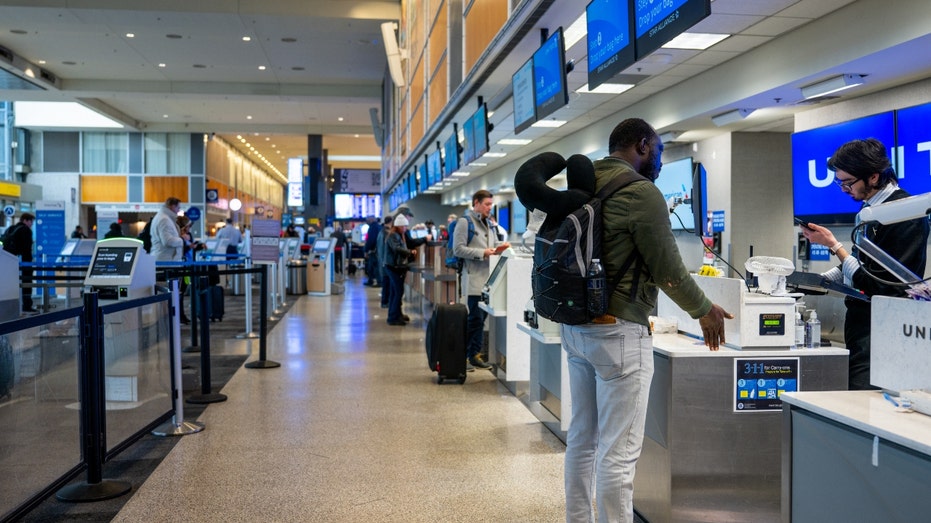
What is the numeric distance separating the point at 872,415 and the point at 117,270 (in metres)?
4.61

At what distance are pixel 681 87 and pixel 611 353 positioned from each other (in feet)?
22.7

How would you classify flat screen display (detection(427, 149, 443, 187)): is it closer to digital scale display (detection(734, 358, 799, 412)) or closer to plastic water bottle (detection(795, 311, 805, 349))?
plastic water bottle (detection(795, 311, 805, 349))

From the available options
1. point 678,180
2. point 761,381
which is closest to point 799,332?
point 761,381

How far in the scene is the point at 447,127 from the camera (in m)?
12.7

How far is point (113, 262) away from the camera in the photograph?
17.1 ft

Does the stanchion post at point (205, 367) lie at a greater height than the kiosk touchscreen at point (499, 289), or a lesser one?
lesser

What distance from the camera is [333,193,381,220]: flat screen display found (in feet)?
113

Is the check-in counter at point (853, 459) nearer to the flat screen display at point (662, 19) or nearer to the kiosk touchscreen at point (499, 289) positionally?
the flat screen display at point (662, 19)

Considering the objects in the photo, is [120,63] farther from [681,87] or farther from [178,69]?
[681,87]

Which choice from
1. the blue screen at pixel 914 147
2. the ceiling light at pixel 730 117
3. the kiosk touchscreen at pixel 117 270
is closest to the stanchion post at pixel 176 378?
the kiosk touchscreen at pixel 117 270

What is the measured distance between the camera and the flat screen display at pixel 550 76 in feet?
19.2

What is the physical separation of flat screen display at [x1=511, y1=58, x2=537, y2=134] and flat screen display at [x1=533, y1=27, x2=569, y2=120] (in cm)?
11

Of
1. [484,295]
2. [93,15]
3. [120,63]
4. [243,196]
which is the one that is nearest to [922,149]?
[484,295]

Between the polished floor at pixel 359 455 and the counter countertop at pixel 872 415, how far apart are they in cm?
154
